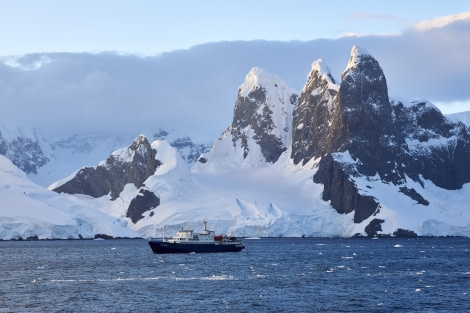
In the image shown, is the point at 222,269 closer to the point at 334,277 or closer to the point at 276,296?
the point at 334,277

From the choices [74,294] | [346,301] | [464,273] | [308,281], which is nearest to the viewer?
[346,301]

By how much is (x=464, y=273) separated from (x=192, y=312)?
61809 millimetres

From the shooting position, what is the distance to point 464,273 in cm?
15825

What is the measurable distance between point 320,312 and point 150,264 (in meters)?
79.2

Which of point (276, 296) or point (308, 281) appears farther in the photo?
point (308, 281)

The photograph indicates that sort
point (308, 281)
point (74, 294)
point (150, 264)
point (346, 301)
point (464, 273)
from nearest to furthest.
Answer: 1. point (346, 301)
2. point (74, 294)
3. point (308, 281)
4. point (464, 273)
5. point (150, 264)

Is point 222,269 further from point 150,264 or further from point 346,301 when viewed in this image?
point 346,301

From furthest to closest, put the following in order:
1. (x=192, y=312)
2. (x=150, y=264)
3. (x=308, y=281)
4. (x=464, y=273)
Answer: (x=150, y=264) → (x=464, y=273) → (x=308, y=281) → (x=192, y=312)

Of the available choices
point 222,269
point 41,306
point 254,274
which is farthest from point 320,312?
point 222,269

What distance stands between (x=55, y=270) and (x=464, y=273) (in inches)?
2664

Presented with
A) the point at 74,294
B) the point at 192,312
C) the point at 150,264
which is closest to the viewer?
the point at 192,312

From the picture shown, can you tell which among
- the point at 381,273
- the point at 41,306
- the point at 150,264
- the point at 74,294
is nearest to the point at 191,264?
the point at 150,264

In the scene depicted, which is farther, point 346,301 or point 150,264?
point 150,264

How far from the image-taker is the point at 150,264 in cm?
18688
